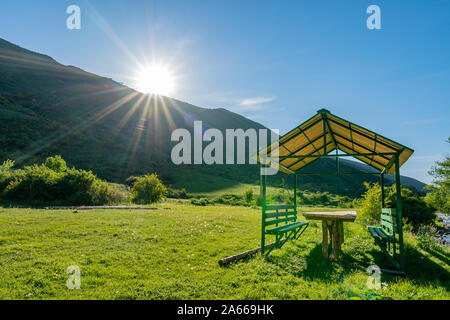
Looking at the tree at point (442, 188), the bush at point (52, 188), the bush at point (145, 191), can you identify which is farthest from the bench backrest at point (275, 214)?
the tree at point (442, 188)

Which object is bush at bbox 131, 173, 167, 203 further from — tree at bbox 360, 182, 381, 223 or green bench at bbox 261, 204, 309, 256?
tree at bbox 360, 182, 381, 223

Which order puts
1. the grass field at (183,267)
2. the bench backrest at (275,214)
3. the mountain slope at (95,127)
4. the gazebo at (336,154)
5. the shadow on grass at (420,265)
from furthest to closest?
1. the mountain slope at (95,127)
2. the bench backrest at (275,214)
3. the gazebo at (336,154)
4. the shadow on grass at (420,265)
5. the grass field at (183,267)

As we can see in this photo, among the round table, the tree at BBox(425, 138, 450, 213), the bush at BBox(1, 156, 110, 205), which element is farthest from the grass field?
the tree at BBox(425, 138, 450, 213)

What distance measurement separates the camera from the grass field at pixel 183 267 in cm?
421

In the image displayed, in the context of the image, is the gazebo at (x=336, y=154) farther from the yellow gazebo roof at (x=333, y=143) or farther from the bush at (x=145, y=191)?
the bush at (x=145, y=191)

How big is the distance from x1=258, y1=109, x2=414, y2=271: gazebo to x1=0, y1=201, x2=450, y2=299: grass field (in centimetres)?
67

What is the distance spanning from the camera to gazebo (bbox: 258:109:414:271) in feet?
20.4

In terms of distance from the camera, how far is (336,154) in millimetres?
7469

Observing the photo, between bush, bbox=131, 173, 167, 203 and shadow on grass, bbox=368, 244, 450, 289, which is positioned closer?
shadow on grass, bbox=368, 244, 450, 289

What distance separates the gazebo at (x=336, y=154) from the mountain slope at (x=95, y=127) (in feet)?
154

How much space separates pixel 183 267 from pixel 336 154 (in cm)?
542

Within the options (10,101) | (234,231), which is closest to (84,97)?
(10,101)

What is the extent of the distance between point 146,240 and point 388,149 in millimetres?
7875
